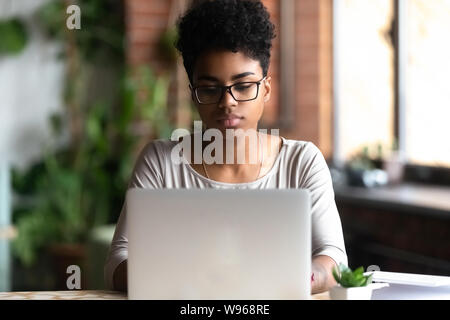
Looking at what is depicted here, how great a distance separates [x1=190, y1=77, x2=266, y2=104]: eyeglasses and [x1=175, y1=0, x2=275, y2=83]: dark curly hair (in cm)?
7

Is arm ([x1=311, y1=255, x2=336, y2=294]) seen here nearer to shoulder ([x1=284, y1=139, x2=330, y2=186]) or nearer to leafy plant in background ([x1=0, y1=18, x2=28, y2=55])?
shoulder ([x1=284, y1=139, x2=330, y2=186])

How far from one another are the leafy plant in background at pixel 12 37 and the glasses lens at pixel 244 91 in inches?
146

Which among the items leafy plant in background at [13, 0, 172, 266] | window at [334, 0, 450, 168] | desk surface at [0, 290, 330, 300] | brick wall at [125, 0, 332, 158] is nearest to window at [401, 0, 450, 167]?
window at [334, 0, 450, 168]

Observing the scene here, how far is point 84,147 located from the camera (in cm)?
520

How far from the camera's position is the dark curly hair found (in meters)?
1.77

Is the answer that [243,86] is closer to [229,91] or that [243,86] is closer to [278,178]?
[229,91]

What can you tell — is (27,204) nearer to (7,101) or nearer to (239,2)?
(7,101)

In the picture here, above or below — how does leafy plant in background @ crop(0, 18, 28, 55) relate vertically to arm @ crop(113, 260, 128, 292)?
above

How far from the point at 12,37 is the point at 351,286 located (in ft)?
13.7

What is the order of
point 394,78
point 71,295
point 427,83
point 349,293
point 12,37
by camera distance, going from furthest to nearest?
point 12,37
point 394,78
point 427,83
point 71,295
point 349,293

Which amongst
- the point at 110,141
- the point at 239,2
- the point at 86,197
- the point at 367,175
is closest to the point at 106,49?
the point at 110,141

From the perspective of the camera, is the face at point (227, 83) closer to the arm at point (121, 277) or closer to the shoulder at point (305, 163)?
the shoulder at point (305, 163)

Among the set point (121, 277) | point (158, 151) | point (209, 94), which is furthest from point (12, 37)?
point (121, 277)

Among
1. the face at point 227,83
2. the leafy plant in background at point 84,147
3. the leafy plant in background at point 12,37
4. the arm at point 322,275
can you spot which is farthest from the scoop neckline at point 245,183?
the leafy plant in background at point 12,37
